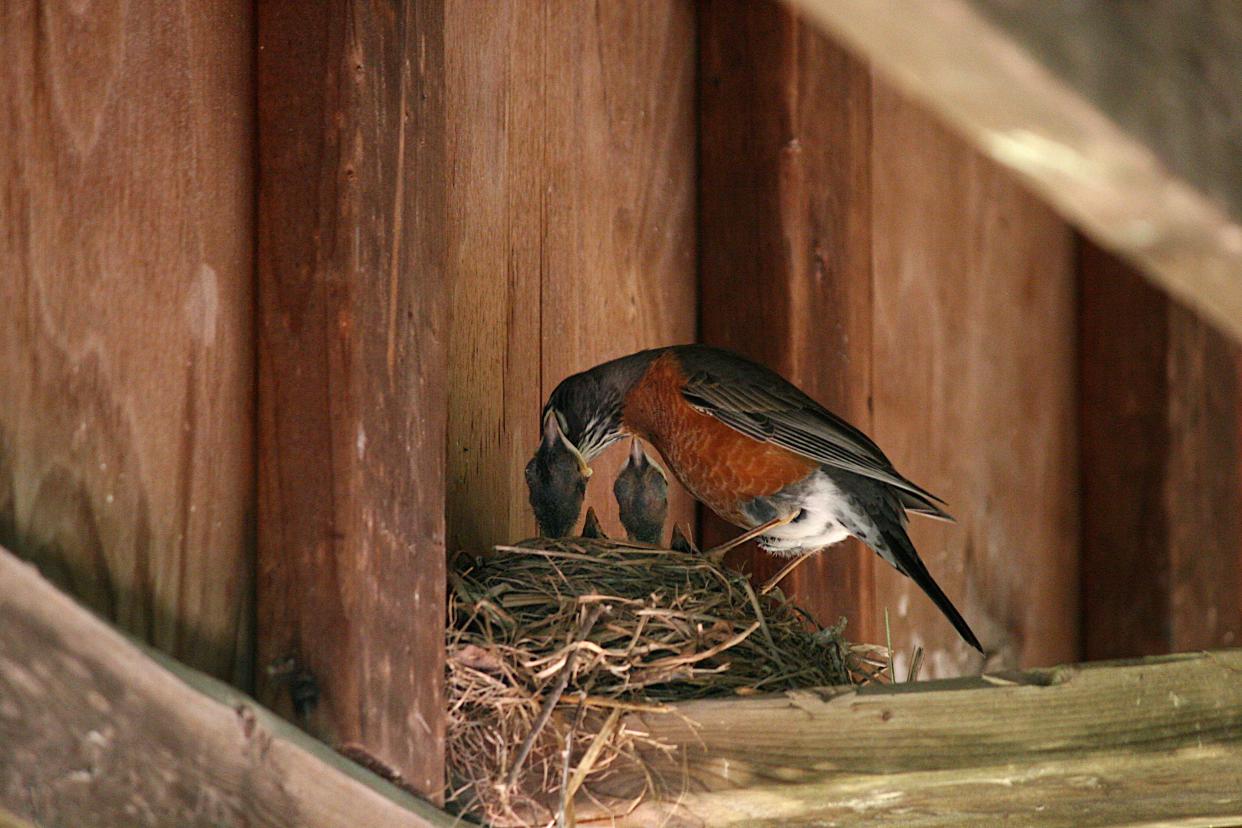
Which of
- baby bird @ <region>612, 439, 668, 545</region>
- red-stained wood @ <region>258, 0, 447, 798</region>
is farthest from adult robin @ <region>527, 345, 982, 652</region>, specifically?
red-stained wood @ <region>258, 0, 447, 798</region>

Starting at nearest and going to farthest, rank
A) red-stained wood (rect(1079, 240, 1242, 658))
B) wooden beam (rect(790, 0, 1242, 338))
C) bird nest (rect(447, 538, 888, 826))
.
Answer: wooden beam (rect(790, 0, 1242, 338))
bird nest (rect(447, 538, 888, 826))
red-stained wood (rect(1079, 240, 1242, 658))

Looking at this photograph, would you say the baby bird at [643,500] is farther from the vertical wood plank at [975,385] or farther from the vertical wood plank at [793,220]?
the vertical wood plank at [975,385]

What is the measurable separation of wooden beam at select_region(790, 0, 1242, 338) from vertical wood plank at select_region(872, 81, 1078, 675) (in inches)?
93.9

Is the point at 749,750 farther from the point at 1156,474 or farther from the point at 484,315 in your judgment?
the point at 1156,474

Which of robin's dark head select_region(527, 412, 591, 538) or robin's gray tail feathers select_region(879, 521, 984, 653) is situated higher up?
robin's dark head select_region(527, 412, 591, 538)

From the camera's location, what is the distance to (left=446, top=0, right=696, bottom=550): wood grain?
9.07ft

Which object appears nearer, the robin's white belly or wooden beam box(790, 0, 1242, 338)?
wooden beam box(790, 0, 1242, 338)

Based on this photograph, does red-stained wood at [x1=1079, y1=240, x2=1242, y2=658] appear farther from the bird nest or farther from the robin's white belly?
the bird nest

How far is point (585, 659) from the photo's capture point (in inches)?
84.5

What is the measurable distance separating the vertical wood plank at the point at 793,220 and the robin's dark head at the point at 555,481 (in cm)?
41

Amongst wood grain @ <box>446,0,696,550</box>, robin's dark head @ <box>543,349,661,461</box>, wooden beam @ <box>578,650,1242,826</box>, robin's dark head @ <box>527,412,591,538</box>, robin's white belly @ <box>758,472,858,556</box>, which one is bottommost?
wooden beam @ <box>578,650,1242,826</box>

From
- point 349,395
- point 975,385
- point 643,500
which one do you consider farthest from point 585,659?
point 975,385

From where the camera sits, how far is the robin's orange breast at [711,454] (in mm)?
3305

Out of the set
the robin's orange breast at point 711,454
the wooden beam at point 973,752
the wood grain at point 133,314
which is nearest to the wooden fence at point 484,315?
the wood grain at point 133,314
